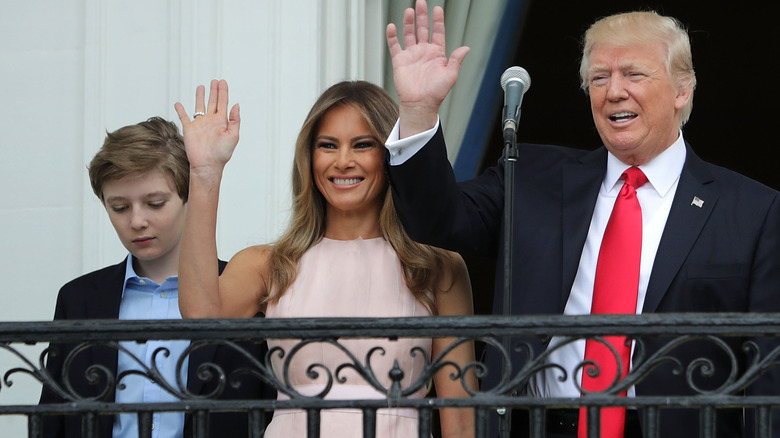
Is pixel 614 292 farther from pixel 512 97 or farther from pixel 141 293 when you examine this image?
pixel 141 293

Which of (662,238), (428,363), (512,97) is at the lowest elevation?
(428,363)

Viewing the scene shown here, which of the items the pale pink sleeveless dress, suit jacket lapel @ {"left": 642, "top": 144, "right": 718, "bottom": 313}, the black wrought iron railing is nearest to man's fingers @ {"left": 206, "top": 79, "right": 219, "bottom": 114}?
the pale pink sleeveless dress

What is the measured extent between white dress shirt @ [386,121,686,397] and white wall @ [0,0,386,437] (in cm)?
143

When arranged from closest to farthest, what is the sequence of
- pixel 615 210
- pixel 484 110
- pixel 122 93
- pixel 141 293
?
pixel 615 210, pixel 141 293, pixel 122 93, pixel 484 110

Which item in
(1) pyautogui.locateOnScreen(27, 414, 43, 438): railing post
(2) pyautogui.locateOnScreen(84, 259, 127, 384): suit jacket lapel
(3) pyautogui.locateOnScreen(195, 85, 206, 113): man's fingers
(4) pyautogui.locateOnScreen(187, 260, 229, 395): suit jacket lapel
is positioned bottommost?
(1) pyautogui.locateOnScreen(27, 414, 43, 438): railing post

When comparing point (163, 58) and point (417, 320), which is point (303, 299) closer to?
point (417, 320)

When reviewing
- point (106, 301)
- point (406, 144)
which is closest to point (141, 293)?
point (106, 301)

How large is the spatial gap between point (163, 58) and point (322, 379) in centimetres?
181

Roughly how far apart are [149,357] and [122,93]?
1478 mm

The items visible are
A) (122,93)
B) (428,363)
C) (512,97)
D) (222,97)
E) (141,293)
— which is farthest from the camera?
(122,93)

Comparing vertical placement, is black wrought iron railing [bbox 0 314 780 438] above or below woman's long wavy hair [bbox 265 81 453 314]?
below

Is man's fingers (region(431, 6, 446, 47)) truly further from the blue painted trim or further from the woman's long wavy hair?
the blue painted trim

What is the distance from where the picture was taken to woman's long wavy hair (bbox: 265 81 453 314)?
332 cm

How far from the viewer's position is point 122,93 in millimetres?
4578
